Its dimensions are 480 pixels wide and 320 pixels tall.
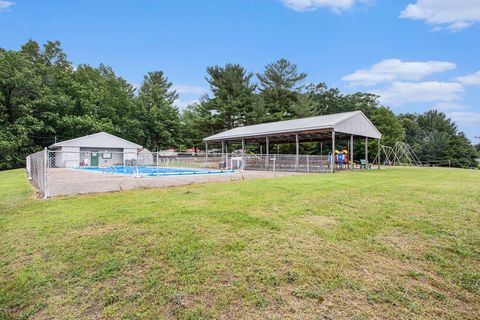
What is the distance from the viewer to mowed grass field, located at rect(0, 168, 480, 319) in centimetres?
254

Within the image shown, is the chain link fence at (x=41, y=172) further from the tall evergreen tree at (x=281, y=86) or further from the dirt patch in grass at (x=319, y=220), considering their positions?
the tall evergreen tree at (x=281, y=86)

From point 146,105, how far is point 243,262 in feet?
123

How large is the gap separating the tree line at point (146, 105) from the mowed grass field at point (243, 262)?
1160 inches

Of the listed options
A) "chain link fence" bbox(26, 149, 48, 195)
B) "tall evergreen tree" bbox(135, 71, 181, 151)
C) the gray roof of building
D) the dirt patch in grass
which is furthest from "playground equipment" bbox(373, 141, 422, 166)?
the gray roof of building

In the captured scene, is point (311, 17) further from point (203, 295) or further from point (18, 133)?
point (18, 133)

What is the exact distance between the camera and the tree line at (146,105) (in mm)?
28891

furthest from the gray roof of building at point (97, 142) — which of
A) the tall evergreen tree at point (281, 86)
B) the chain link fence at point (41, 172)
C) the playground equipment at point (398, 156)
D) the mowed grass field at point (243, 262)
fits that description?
the playground equipment at point (398, 156)

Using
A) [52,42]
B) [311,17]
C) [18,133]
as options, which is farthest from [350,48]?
[52,42]

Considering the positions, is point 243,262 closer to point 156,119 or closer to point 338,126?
point 338,126

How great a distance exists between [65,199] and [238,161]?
1323 centimetres

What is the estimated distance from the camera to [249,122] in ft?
120

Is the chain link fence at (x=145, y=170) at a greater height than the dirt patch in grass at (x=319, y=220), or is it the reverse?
the chain link fence at (x=145, y=170)

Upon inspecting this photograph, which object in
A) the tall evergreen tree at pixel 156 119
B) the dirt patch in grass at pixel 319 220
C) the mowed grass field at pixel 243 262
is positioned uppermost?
the tall evergreen tree at pixel 156 119

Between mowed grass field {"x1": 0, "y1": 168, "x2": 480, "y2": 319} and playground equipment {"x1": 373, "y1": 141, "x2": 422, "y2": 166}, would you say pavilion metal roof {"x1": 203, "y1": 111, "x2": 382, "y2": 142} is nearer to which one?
playground equipment {"x1": 373, "y1": 141, "x2": 422, "y2": 166}
